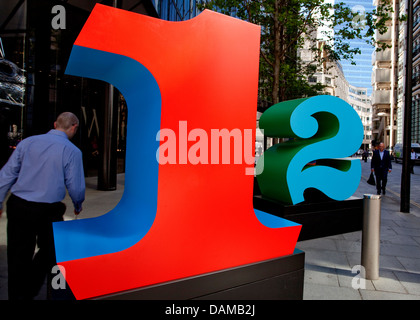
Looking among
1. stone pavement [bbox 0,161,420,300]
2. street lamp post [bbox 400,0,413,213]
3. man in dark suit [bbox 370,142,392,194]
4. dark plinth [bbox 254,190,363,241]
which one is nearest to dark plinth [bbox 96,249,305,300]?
stone pavement [bbox 0,161,420,300]

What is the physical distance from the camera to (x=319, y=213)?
6047 millimetres

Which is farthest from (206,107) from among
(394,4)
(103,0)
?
(394,4)

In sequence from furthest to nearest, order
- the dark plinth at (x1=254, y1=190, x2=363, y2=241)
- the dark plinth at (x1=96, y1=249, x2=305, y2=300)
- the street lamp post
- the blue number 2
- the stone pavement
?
the street lamp post < the dark plinth at (x1=254, y1=190, x2=363, y2=241) < the blue number 2 < the stone pavement < the dark plinth at (x1=96, y1=249, x2=305, y2=300)

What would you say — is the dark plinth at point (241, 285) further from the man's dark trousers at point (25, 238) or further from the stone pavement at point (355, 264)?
the man's dark trousers at point (25, 238)

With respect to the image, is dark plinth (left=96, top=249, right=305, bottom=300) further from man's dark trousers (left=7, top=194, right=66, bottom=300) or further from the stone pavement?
man's dark trousers (left=7, top=194, right=66, bottom=300)

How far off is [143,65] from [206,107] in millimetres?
580

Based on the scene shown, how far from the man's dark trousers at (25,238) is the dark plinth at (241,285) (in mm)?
1030

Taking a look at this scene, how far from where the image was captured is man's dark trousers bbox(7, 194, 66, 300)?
2721 mm

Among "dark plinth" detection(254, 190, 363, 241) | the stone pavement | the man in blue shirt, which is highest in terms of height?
the man in blue shirt

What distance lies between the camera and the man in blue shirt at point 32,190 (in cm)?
271

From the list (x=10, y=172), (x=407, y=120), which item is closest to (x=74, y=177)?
(x=10, y=172)

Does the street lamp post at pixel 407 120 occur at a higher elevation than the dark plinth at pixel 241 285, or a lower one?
higher

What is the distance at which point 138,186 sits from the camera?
2729mm

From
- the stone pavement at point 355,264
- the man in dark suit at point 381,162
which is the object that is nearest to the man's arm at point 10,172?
the stone pavement at point 355,264
